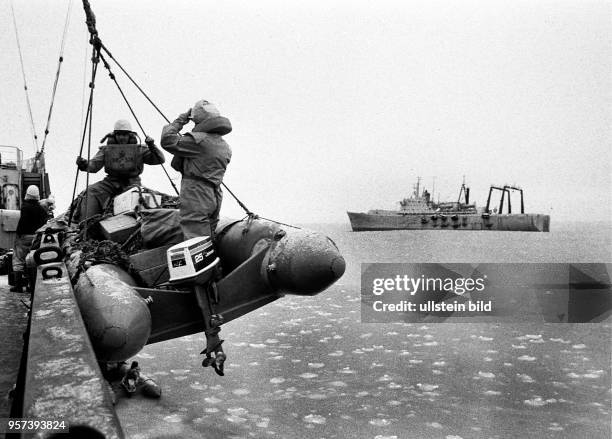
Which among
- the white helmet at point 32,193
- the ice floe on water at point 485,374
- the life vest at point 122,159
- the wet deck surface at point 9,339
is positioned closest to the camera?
the wet deck surface at point 9,339

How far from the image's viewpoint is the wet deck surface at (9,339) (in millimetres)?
4406

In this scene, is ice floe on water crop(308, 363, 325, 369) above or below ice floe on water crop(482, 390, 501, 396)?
below

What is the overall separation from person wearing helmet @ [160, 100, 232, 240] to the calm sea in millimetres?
2046

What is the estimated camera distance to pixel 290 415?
5.93 m

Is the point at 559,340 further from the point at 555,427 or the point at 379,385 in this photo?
the point at 555,427

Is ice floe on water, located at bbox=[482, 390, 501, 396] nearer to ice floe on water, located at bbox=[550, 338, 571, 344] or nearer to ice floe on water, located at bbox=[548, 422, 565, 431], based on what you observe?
ice floe on water, located at bbox=[548, 422, 565, 431]

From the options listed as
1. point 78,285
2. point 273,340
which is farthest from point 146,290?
point 273,340

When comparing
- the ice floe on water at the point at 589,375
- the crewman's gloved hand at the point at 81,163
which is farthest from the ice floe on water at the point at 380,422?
the crewman's gloved hand at the point at 81,163

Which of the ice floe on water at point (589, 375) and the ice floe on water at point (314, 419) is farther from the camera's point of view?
the ice floe on water at point (589, 375)

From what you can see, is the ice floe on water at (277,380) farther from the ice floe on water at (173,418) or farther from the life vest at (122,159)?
the life vest at (122,159)

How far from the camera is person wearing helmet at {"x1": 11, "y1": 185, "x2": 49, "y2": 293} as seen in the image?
895 centimetres

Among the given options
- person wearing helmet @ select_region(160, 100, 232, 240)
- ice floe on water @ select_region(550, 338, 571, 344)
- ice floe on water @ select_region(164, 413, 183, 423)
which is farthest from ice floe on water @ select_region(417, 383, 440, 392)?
ice floe on water @ select_region(550, 338, 571, 344)

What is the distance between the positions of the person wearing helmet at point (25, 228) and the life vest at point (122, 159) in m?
2.51

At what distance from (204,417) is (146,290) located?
200 centimetres
